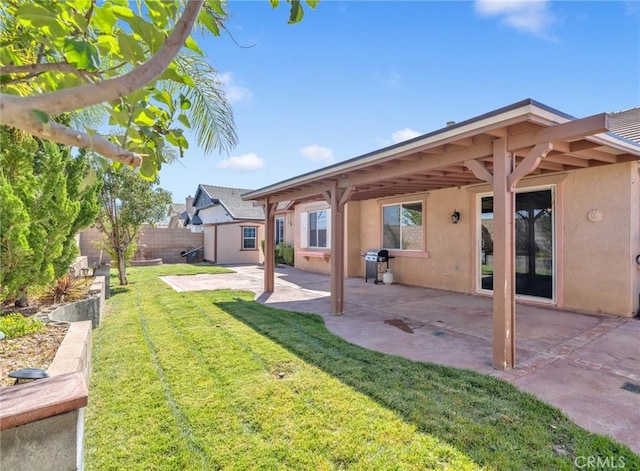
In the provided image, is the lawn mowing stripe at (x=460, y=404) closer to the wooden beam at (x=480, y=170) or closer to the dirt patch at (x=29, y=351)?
the wooden beam at (x=480, y=170)

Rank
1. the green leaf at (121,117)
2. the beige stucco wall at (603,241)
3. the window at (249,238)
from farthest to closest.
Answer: the window at (249,238)
the beige stucco wall at (603,241)
the green leaf at (121,117)

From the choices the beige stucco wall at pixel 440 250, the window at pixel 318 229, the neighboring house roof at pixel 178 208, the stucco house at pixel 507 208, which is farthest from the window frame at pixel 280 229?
the neighboring house roof at pixel 178 208

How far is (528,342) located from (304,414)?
384 centimetres

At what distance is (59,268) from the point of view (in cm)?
574

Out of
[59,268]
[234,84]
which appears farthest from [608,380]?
[59,268]

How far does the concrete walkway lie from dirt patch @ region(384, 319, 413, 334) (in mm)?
17

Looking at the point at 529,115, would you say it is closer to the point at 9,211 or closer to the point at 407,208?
the point at 9,211

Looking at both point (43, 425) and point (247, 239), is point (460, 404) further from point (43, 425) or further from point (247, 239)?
point (247, 239)

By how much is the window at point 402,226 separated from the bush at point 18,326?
913 cm

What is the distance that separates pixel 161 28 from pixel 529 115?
3525 millimetres

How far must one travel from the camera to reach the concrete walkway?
10.8 feet

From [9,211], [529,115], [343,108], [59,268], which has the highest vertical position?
[343,108]

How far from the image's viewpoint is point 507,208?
13.6ft

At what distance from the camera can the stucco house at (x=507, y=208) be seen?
163 inches
